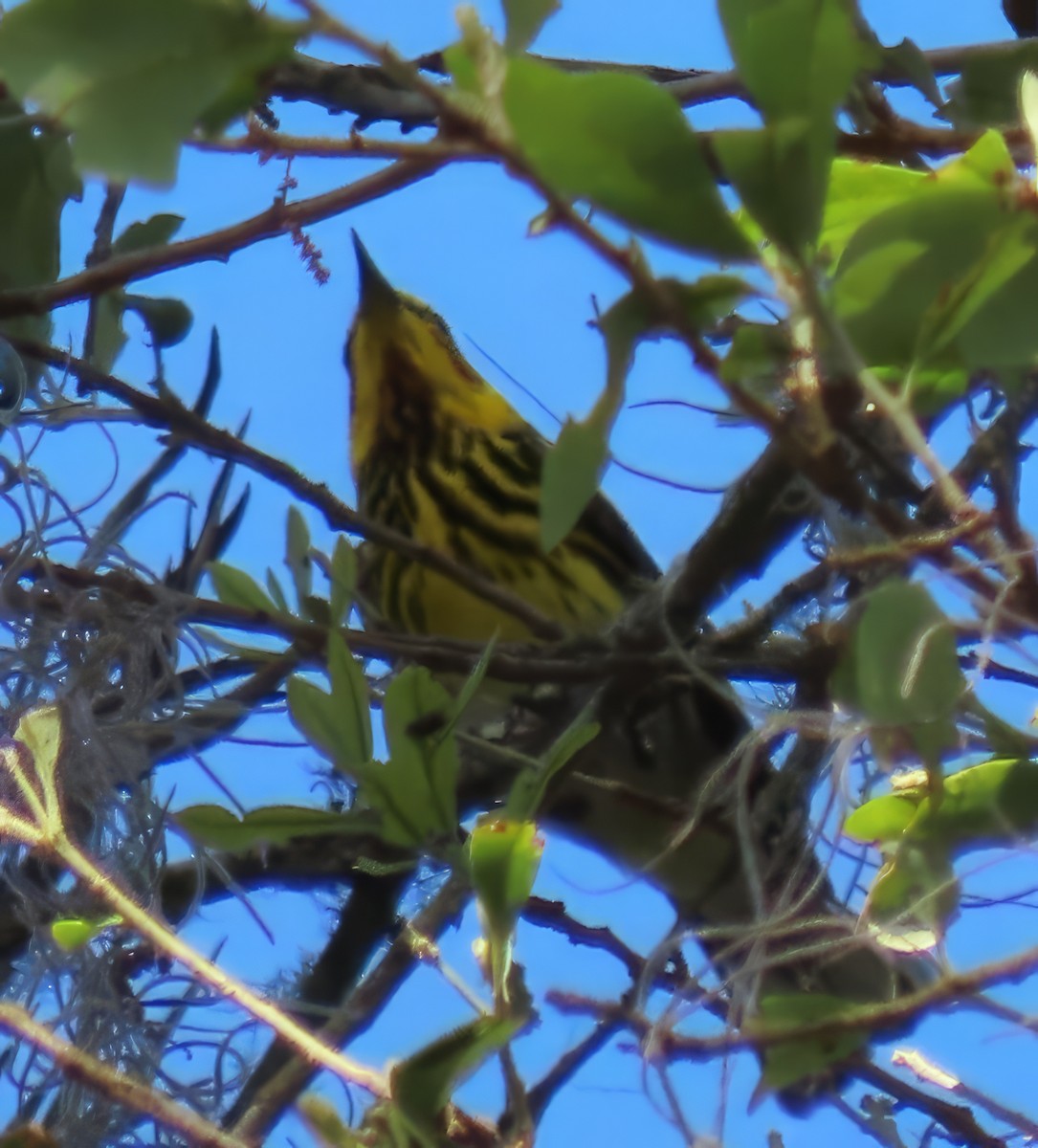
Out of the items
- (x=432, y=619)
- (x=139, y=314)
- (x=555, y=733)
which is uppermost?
(x=432, y=619)

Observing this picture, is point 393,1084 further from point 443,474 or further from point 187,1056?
point 443,474

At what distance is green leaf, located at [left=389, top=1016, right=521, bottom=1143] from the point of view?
665 millimetres

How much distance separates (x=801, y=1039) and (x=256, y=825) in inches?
12.1

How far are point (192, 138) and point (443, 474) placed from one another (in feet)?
4.61

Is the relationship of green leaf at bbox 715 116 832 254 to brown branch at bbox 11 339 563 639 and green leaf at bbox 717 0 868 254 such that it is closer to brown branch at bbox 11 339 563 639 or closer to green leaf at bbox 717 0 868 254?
green leaf at bbox 717 0 868 254

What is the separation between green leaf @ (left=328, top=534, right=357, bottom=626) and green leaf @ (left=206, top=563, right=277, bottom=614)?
0.06 metres

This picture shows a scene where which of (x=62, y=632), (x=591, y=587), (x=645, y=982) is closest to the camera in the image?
(x=645, y=982)

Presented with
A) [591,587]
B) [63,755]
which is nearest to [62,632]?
[63,755]

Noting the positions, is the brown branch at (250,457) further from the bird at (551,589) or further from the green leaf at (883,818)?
the green leaf at (883,818)

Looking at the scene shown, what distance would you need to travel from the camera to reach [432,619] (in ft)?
6.08

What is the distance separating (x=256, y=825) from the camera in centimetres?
87

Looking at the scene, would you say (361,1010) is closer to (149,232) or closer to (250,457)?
(250,457)

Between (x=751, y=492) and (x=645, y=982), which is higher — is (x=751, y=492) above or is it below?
above

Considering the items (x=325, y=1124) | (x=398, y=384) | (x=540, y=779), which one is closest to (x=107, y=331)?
(x=540, y=779)
